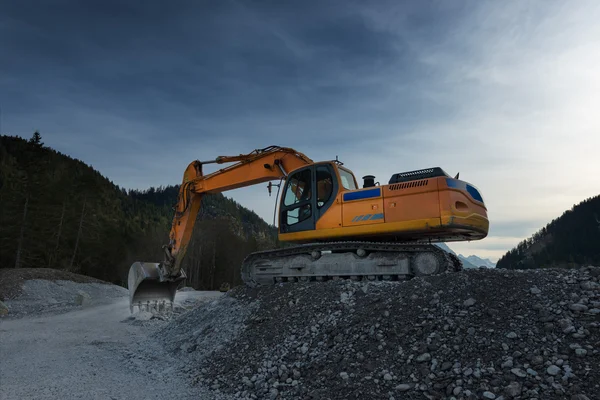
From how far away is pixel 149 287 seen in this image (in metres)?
12.7

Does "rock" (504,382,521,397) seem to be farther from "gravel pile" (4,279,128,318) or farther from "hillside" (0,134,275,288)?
"hillside" (0,134,275,288)

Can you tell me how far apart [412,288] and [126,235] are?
5242 cm

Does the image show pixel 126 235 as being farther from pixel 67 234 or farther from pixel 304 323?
pixel 304 323

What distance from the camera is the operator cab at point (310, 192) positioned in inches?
360

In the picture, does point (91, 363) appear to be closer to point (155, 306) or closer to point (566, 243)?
point (155, 306)

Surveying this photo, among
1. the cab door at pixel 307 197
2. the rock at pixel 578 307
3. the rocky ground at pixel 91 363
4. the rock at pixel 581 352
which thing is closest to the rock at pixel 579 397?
the rock at pixel 581 352

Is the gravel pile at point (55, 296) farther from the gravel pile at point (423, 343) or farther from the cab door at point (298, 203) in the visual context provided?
the gravel pile at point (423, 343)

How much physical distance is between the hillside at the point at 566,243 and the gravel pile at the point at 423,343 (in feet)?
305

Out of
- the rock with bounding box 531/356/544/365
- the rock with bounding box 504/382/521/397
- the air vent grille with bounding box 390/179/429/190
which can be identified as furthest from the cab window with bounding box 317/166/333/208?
the rock with bounding box 504/382/521/397

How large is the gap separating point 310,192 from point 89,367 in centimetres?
578

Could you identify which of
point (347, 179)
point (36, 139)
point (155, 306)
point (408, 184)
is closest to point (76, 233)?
point (36, 139)

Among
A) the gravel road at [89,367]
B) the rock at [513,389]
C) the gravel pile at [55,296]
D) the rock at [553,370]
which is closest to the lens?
the rock at [513,389]

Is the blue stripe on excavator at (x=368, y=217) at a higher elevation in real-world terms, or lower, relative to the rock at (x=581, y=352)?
higher

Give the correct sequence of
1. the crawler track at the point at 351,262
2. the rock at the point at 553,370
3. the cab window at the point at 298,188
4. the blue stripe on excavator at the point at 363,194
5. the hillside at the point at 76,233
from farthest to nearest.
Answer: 1. the hillside at the point at 76,233
2. the cab window at the point at 298,188
3. the blue stripe on excavator at the point at 363,194
4. the crawler track at the point at 351,262
5. the rock at the point at 553,370
